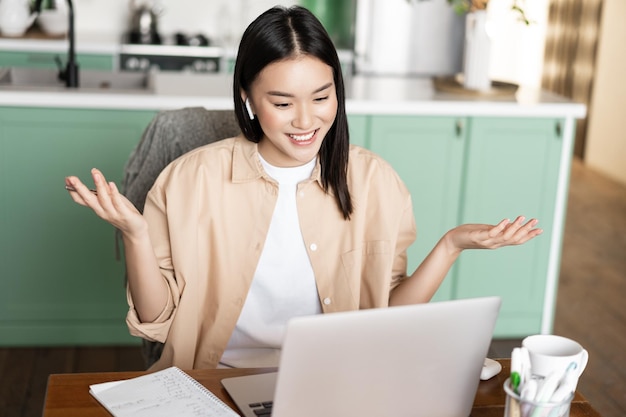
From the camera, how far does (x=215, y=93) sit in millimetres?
3213

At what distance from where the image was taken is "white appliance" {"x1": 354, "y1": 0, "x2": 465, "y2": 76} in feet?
16.8

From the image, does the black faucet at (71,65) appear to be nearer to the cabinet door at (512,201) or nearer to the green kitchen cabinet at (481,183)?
the green kitchen cabinet at (481,183)

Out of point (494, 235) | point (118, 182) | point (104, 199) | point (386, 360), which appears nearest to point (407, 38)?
point (118, 182)

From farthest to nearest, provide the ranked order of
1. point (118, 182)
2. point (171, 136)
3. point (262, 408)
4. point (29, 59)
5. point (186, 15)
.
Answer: point (186, 15) < point (29, 59) < point (118, 182) < point (171, 136) < point (262, 408)

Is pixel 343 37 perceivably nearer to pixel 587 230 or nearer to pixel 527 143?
pixel 587 230

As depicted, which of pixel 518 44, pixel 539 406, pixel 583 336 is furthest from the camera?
pixel 518 44

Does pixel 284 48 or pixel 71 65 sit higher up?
pixel 284 48

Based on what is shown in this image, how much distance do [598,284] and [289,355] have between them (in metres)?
3.49

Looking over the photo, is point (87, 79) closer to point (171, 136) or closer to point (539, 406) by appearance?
point (171, 136)

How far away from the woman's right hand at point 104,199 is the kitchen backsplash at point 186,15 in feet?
12.6

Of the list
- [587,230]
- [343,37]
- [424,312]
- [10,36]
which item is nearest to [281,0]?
[343,37]

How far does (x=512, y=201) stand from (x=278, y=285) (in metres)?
1.78

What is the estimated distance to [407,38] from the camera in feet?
16.9

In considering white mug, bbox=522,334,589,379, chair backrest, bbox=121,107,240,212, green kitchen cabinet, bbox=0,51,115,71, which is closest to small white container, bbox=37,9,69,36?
green kitchen cabinet, bbox=0,51,115,71
